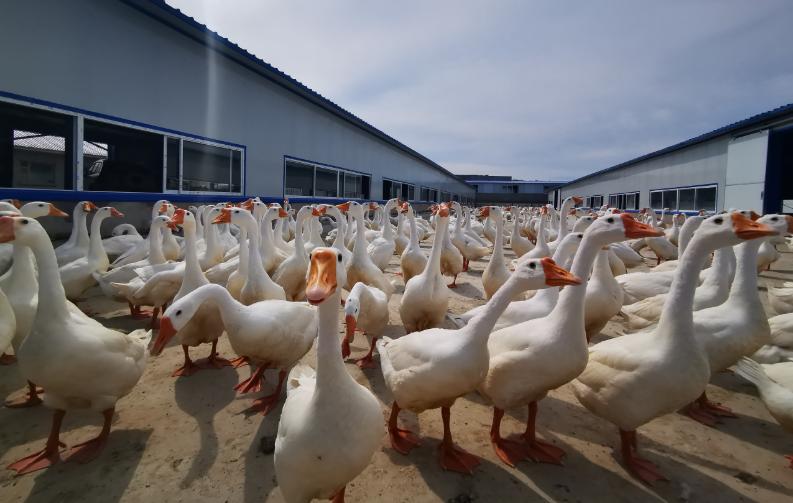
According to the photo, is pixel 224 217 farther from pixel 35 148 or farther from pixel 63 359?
pixel 35 148

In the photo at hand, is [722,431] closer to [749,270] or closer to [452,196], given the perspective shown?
[749,270]

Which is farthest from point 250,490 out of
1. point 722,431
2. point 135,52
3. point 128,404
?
point 135,52

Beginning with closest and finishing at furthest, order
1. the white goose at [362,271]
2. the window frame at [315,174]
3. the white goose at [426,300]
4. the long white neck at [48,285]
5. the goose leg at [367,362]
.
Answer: the long white neck at [48,285] → the goose leg at [367,362] → the white goose at [426,300] → the white goose at [362,271] → the window frame at [315,174]

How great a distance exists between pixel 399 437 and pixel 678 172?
2429cm

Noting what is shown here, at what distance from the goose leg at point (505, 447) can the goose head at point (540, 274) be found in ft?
3.80

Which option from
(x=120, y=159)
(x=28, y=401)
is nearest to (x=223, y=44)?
(x=120, y=159)

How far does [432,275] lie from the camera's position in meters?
5.26

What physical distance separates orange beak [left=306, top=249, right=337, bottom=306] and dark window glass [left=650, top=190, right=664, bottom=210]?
26895mm

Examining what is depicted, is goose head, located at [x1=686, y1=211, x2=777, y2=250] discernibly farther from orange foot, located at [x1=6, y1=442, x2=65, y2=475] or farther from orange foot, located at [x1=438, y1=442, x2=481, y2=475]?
orange foot, located at [x1=6, y1=442, x2=65, y2=475]

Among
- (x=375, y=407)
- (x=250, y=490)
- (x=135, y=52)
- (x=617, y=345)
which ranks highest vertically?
(x=135, y=52)

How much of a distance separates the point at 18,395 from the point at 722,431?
685cm

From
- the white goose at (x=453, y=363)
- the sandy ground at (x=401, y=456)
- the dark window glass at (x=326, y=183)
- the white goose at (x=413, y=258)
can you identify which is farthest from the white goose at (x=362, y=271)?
the dark window glass at (x=326, y=183)

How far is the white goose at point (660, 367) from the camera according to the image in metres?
2.83

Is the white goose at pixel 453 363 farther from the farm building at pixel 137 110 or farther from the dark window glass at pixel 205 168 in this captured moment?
the dark window glass at pixel 205 168
